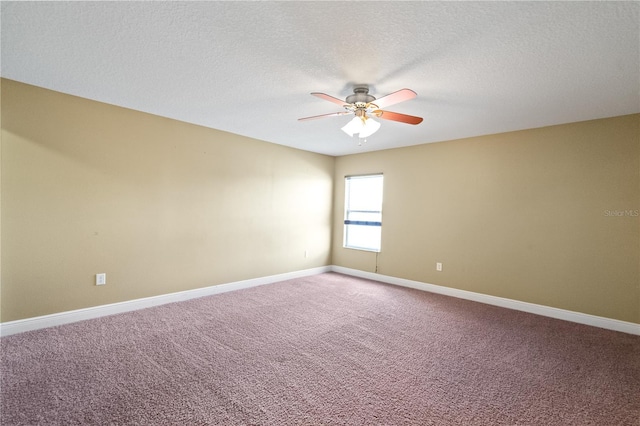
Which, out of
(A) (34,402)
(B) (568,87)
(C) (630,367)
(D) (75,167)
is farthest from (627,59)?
(D) (75,167)

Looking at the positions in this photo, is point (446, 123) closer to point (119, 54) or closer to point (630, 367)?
point (630, 367)

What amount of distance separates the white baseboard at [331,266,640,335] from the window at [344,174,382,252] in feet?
2.09

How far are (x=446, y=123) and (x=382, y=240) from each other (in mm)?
2269

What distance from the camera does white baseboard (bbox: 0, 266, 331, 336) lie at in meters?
2.69

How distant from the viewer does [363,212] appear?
5.45 metres

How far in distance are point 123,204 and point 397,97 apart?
10.4 ft

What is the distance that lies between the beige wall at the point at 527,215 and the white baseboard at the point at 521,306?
0.07 metres

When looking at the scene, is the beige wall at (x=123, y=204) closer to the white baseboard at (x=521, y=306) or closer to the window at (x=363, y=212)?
the window at (x=363, y=212)

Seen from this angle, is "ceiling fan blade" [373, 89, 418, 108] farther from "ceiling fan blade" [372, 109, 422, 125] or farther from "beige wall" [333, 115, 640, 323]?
"beige wall" [333, 115, 640, 323]

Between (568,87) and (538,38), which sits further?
(568,87)

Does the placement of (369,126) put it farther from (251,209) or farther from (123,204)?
(123,204)

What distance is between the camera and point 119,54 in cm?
211

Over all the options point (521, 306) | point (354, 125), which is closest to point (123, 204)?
point (354, 125)

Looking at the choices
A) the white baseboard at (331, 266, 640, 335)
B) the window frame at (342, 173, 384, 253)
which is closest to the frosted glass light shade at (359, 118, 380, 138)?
the window frame at (342, 173, 384, 253)
